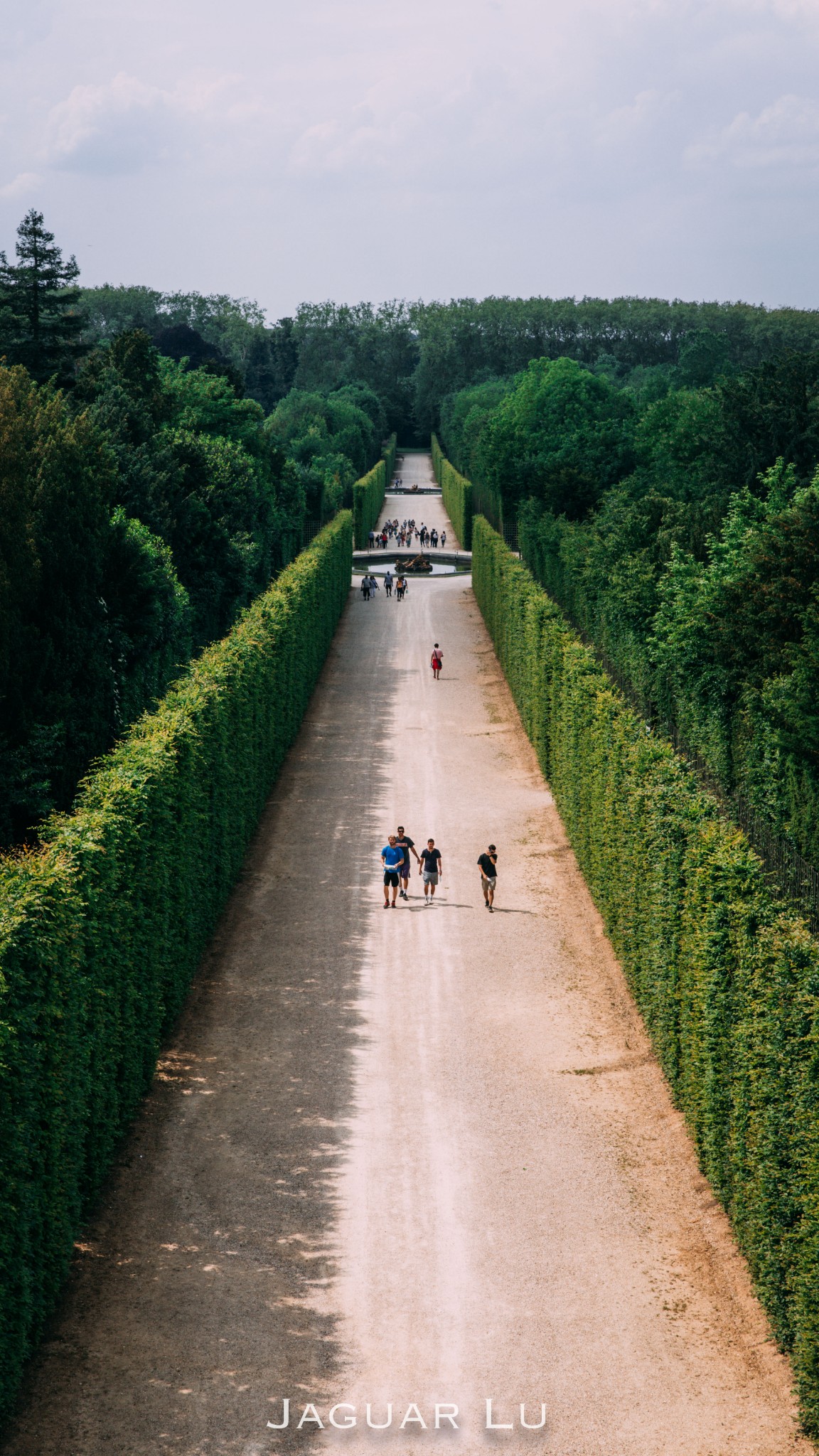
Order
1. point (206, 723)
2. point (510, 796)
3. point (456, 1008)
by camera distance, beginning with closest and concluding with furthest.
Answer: point (456, 1008)
point (206, 723)
point (510, 796)

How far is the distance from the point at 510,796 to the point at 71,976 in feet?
69.2

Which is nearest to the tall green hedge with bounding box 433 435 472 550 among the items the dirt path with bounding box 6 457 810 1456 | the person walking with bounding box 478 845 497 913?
the person walking with bounding box 478 845 497 913

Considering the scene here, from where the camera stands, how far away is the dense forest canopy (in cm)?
2831

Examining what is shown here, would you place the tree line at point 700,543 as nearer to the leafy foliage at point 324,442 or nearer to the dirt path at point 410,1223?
the dirt path at point 410,1223

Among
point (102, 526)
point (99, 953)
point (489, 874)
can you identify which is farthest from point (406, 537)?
point (99, 953)

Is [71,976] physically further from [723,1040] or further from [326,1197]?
[723,1040]

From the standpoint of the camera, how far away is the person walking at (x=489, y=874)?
2594 centimetres

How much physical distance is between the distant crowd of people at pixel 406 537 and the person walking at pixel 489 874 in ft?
230

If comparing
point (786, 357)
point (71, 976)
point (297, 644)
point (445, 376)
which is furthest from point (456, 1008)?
point (445, 376)

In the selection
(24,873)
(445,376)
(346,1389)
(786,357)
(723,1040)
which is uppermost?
(445,376)

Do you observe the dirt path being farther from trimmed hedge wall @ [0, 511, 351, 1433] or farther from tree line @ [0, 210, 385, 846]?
tree line @ [0, 210, 385, 846]

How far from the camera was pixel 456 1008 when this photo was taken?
Answer: 21594mm

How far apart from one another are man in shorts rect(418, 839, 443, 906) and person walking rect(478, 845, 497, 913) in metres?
0.94

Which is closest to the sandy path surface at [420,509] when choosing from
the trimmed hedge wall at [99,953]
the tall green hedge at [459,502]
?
the tall green hedge at [459,502]
